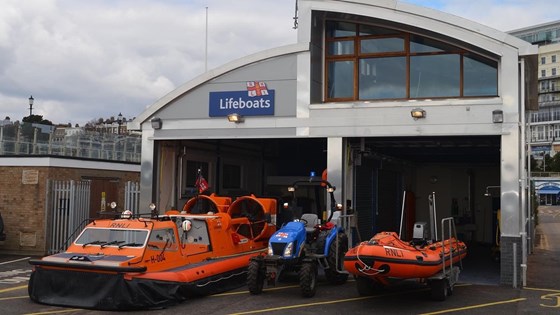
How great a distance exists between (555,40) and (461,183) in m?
112

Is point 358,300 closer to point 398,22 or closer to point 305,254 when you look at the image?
point 305,254

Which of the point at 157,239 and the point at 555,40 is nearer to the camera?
the point at 157,239

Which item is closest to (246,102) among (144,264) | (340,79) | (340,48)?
(340,79)

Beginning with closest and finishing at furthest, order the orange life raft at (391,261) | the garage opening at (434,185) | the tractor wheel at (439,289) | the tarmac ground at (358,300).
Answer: the orange life raft at (391,261)
the tarmac ground at (358,300)
the tractor wheel at (439,289)
the garage opening at (434,185)

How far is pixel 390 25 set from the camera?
1412 cm

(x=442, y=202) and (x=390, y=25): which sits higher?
(x=390, y=25)

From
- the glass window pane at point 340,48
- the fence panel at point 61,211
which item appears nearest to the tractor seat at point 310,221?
the glass window pane at point 340,48

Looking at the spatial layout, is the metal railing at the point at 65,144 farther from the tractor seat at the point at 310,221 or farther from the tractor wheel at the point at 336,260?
the tractor wheel at the point at 336,260

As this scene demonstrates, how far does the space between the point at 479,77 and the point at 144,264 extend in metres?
8.22

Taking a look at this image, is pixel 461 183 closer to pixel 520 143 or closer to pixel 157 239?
pixel 520 143

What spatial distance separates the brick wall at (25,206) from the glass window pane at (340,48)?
26.9 ft

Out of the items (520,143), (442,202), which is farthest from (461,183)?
(520,143)

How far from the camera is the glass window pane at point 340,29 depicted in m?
14.6

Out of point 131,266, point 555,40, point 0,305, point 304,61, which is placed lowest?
point 0,305
